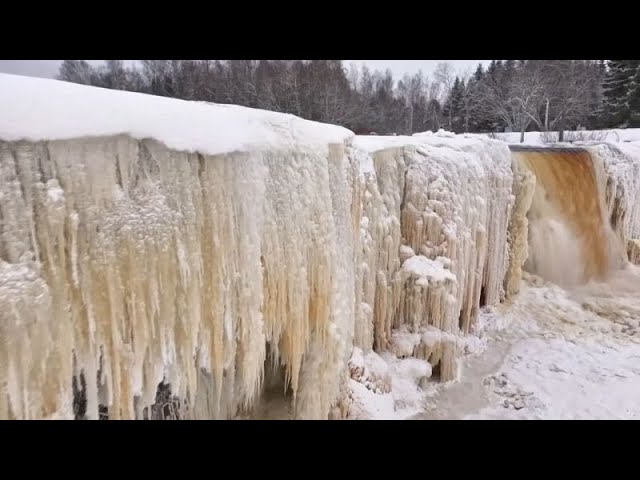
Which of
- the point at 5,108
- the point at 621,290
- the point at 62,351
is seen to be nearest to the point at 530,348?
the point at 621,290

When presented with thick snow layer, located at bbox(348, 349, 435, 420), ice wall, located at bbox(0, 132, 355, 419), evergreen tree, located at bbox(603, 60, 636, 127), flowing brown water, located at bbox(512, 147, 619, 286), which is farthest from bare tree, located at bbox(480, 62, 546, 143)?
ice wall, located at bbox(0, 132, 355, 419)

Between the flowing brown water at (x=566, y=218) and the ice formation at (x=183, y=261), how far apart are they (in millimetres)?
5717

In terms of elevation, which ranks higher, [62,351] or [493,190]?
[493,190]

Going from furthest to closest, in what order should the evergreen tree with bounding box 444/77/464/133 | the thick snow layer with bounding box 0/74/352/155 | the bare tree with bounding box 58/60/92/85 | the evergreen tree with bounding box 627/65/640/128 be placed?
the evergreen tree with bounding box 444/77/464/133 → the bare tree with bounding box 58/60/92/85 → the evergreen tree with bounding box 627/65/640/128 → the thick snow layer with bounding box 0/74/352/155

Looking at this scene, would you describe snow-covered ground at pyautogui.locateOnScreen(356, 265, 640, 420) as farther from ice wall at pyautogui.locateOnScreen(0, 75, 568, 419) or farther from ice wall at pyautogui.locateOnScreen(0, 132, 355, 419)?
ice wall at pyautogui.locateOnScreen(0, 132, 355, 419)

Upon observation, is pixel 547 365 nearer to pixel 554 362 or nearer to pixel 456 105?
Answer: pixel 554 362

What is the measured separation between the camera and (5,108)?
2018 mm

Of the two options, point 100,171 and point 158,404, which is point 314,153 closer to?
point 100,171

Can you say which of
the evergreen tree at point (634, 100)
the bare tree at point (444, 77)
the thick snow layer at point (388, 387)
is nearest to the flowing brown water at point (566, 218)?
the thick snow layer at point (388, 387)

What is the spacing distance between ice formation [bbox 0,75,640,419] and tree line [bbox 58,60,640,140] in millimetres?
15992

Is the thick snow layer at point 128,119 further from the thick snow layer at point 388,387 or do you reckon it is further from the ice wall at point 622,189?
the ice wall at point 622,189

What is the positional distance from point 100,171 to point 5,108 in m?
0.52

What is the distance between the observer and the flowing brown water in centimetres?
984

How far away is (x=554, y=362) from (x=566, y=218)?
4.74 m
